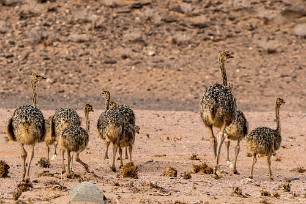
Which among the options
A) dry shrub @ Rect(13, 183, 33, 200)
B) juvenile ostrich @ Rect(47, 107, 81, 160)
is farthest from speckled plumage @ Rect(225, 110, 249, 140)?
dry shrub @ Rect(13, 183, 33, 200)

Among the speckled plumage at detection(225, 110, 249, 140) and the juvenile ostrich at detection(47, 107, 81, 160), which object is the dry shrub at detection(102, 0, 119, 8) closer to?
the juvenile ostrich at detection(47, 107, 81, 160)

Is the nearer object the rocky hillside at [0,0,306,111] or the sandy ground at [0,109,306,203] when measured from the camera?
the sandy ground at [0,109,306,203]

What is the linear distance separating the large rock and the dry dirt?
9251 millimetres

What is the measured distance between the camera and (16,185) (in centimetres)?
1566

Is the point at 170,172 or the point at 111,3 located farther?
the point at 111,3

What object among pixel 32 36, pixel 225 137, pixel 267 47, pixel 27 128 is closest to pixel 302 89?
pixel 267 47

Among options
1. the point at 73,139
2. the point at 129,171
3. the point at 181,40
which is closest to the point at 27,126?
the point at 73,139

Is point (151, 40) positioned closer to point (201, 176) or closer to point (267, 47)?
point (267, 47)

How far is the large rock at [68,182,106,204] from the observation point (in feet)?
45.6

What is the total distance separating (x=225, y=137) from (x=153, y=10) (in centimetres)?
2454

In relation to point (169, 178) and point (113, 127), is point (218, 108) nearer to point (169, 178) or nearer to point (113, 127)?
point (169, 178)

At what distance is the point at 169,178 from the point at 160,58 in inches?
932

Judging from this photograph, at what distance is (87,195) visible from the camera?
1395cm

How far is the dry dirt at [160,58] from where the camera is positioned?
29.3 m
